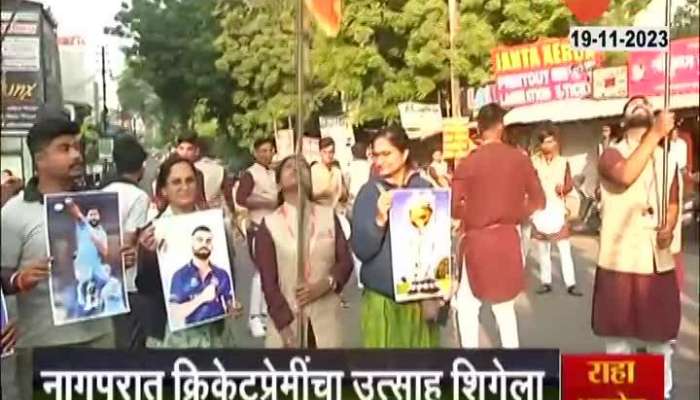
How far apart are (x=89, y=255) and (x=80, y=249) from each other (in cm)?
3

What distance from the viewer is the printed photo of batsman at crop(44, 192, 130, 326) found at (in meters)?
3.15

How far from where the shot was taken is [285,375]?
3182 mm

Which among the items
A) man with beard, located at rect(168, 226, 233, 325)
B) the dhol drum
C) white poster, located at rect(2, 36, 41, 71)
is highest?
white poster, located at rect(2, 36, 41, 71)

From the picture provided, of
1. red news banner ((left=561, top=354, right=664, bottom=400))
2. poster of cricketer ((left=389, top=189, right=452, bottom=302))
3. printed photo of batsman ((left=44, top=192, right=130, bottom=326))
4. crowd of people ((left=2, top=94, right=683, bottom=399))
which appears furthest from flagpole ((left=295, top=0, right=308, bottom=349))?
red news banner ((left=561, top=354, right=664, bottom=400))

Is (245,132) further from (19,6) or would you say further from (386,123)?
(19,6)

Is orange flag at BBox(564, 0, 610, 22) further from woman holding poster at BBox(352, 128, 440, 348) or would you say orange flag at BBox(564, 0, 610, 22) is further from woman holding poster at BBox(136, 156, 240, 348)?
woman holding poster at BBox(136, 156, 240, 348)

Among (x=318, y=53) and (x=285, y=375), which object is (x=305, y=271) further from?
(x=318, y=53)

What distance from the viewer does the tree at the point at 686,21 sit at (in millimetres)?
3145

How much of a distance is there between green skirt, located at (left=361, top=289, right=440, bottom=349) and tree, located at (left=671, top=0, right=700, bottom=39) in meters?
1.06

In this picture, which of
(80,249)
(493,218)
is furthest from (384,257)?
(80,249)

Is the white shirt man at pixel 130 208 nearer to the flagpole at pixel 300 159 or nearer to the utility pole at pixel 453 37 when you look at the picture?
the flagpole at pixel 300 159

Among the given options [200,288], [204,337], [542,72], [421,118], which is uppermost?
[542,72]

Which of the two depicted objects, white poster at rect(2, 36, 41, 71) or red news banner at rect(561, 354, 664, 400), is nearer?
white poster at rect(2, 36, 41, 71)

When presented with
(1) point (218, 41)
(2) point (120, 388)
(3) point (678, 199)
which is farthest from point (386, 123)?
(2) point (120, 388)
